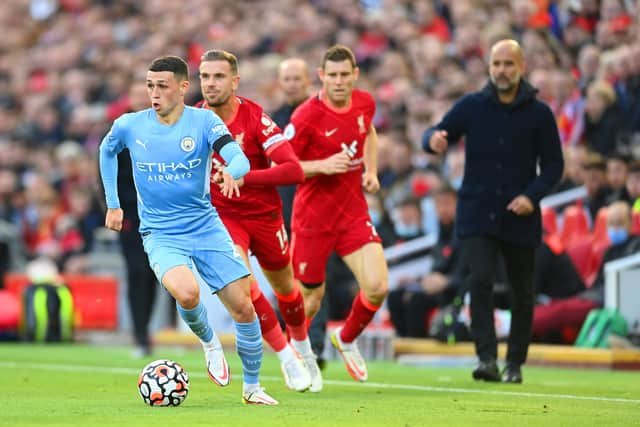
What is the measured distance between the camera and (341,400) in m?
9.53

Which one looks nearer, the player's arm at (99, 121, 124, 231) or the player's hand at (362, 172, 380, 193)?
the player's arm at (99, 121, 124, 231)

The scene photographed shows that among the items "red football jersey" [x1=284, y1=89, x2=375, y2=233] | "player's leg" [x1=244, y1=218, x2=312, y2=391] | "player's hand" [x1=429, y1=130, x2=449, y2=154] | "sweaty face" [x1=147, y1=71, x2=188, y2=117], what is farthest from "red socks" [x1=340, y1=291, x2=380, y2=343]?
"sweaty face" [x1=147, y1=71, x2=188, y2=117]

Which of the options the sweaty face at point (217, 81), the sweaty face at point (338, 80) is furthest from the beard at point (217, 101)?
the sweaty face at point (338, 80)

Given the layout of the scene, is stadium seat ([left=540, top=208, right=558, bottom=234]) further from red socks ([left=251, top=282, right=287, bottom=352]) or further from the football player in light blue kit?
the football player in light blue kit

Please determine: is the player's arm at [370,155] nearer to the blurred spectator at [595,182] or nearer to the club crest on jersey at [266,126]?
the club crest on jersey at [266,126]

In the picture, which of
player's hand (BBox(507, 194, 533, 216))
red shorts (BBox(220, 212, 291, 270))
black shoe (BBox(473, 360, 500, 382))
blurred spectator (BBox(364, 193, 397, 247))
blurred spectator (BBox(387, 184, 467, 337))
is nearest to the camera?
red shorts (BBox(220, 212, 291, 270))

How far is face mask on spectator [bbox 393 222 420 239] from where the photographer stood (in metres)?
17.1

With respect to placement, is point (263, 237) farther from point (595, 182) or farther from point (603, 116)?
point (603, 116)

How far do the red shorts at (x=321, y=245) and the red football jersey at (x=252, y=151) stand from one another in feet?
3.04

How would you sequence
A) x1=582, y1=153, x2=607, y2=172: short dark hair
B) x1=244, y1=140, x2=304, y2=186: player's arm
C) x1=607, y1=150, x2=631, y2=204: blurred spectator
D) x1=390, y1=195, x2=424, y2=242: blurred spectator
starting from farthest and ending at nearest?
1. x1=390, y1=195, x2=424, y2=242: blurred spectator
2. x1=582, y1=153, x2=607, y2=172: short dark hair
3. x1=607, y1=150, x2=631, y2=204: blurred spectator
4. x1=244, y1=140, x2=304, y2=186: player's arm

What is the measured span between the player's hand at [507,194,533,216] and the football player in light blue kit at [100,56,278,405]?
288cm

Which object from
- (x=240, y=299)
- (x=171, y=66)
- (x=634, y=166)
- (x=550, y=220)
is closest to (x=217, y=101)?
(x=171, y=66)

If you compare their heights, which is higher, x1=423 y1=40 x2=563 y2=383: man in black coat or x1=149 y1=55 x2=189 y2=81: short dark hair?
x1=149 y1=55 x2=189 y2=81: short dark hair

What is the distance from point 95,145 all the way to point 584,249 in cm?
1204
